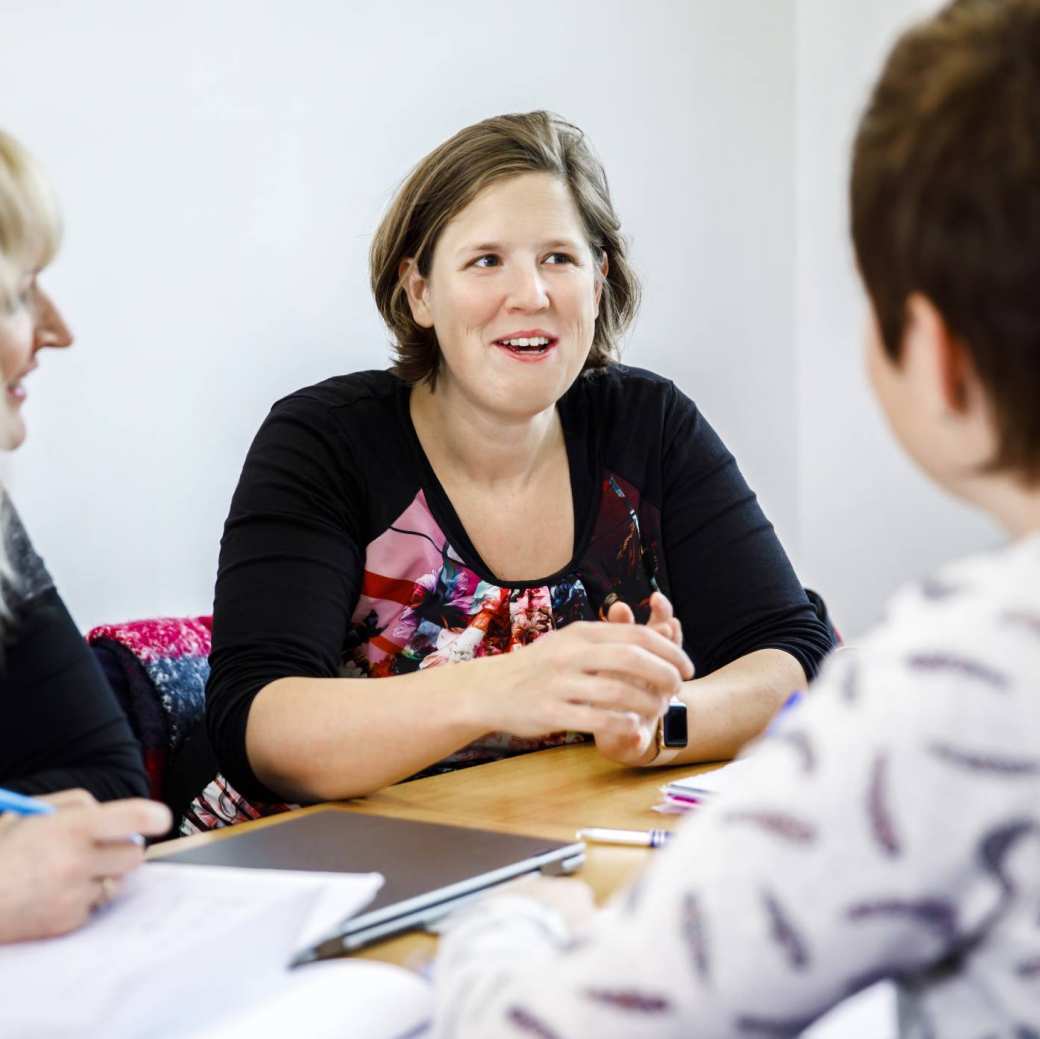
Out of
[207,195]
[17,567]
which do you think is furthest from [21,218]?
[207,195]

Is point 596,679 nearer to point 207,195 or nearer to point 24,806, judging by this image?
point 24,806

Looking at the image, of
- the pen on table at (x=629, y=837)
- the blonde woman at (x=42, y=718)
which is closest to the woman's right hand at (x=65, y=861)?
the blonde woman at (x=42, y=718)

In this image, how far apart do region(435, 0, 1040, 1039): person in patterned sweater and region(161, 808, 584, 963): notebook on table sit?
27 centimetres

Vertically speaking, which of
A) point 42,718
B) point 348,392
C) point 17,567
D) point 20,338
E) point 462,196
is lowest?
point 42,718

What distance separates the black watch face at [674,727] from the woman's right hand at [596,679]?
0.13 metres

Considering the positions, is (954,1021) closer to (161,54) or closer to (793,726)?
(793,726)

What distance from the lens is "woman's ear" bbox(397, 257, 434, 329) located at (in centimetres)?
182

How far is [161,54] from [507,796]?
1536 millimetres

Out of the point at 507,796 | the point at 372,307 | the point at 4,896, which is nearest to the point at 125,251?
the point at 372,307

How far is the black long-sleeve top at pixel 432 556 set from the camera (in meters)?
1.49

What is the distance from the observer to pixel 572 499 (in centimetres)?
178

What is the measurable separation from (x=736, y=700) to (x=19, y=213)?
0.88 meters

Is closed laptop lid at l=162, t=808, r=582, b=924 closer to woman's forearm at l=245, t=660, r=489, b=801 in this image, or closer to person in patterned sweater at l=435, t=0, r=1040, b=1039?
woman's forearm at l=245, t=660, r=489, b=801

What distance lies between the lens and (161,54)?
2287 mm
